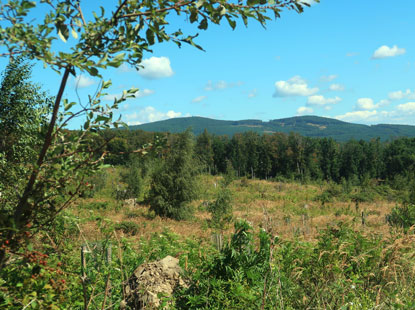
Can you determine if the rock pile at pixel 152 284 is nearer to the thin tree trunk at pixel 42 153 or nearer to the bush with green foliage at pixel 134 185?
the thin tree trunk at pixel 42 153

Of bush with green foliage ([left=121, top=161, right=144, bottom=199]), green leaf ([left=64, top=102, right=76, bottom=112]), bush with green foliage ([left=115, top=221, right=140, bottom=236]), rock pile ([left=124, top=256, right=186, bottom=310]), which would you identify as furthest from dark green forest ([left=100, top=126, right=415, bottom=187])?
green leaf ([left=64, top=102, right=76, bottom=112])

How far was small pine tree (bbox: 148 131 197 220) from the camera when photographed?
22.8 metres

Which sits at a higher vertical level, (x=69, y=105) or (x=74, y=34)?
(x=74, y=34)

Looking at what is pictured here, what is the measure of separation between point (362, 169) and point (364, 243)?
232 feet

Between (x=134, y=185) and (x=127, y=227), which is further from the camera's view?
(x=134, y=185)

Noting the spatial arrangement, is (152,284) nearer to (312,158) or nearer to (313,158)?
(312,158)

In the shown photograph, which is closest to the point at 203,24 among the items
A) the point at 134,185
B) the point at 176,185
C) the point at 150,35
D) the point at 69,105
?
the point at 150,35

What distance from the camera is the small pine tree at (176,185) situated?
22.8 meters

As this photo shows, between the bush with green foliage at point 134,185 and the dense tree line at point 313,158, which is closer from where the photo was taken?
the bush with green foliage at point 134,185

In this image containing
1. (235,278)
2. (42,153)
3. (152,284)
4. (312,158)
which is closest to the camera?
(42,153)

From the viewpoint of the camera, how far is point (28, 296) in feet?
6.76

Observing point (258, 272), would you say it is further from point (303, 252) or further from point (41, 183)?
point (41, 183)

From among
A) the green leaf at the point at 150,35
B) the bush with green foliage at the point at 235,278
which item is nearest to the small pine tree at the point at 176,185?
the bush with green foliage at the point at 235,278

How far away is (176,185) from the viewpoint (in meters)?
23.0
